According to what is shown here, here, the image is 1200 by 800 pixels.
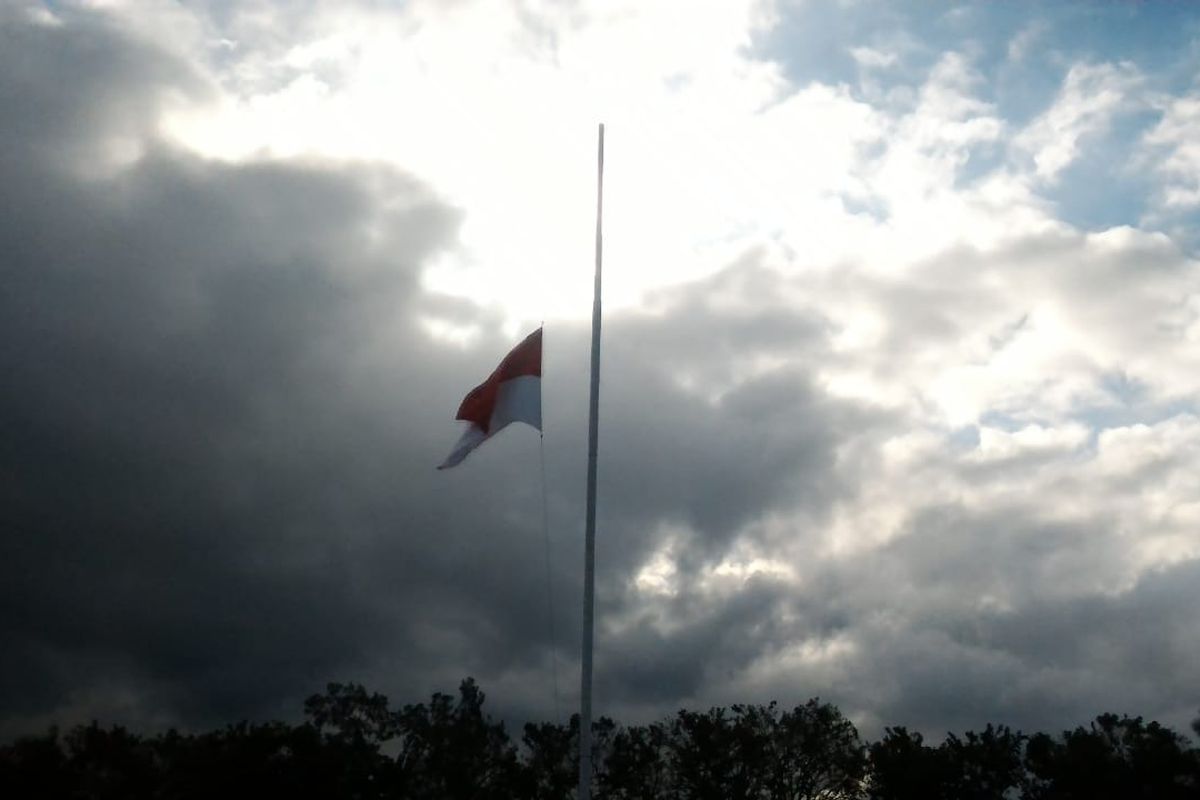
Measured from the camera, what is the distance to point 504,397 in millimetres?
22172

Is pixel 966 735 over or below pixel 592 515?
over

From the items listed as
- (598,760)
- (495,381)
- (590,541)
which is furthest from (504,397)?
(598,760)

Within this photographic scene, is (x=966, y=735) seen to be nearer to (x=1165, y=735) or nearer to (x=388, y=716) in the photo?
(x=1165, y=735)

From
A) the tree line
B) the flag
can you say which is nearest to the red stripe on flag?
the flag

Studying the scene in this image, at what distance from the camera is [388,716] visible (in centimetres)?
6862

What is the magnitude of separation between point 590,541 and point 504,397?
3371 millimetres

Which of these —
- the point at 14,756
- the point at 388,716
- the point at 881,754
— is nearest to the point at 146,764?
the point at 14,756

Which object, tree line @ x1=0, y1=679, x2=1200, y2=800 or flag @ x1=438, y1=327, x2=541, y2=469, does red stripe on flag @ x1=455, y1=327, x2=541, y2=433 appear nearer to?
flag @ x1=438, y1=327, x2=541, y2=469

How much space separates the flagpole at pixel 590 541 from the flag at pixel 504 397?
1.15 metres

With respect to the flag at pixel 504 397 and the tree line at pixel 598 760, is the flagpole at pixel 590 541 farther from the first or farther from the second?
the tree line at pixel 598 760

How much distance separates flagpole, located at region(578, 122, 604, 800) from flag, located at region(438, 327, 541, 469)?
115 cm

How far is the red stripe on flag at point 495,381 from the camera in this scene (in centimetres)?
2216

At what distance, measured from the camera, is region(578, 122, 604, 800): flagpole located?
20.3 metres

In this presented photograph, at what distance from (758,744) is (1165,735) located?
74.0 ft
